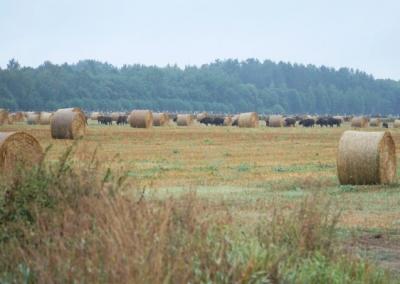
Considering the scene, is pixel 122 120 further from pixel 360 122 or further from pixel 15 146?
pixel 15 146

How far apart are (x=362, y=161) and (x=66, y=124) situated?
24.1 metres

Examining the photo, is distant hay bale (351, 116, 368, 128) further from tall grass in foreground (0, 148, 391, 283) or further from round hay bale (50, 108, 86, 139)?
tall grass in foreground (0, 148, 391, 283)

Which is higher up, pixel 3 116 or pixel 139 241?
pixel 3 116

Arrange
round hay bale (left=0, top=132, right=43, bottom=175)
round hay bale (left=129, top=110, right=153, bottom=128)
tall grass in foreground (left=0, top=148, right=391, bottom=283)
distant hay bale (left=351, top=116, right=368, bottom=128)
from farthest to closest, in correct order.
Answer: distant hay bale (left=351, top=116, right=368, bottom=128), round hay bale (left=129, top=110, right=153, bottom=128), round hay bale (left=0, top=132, right=43, bottom=175), tall grass in foreground (left=0, top=148, right=391, bottom=283)

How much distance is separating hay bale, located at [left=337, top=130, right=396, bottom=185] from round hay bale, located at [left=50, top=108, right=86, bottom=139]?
23.2m

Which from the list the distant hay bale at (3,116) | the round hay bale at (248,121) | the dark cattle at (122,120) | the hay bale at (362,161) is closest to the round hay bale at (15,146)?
the hay bale at (362,161)

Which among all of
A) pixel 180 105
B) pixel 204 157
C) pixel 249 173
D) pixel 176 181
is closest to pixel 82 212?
pixel 176 181

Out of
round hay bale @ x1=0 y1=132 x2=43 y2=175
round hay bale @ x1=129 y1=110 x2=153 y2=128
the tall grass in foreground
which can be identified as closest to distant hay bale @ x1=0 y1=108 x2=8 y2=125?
round hay bale @ x1=129 y1=110 x2=153 y2=128

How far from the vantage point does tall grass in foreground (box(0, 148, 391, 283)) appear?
7.80 metres

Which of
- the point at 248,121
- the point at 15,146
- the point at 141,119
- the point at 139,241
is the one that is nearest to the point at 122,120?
the point at 248,121

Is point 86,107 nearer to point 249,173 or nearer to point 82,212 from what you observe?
point 249,173

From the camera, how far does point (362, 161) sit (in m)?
21.4

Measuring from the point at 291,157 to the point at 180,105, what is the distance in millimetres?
151313

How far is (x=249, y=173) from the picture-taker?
2469 centimetres
